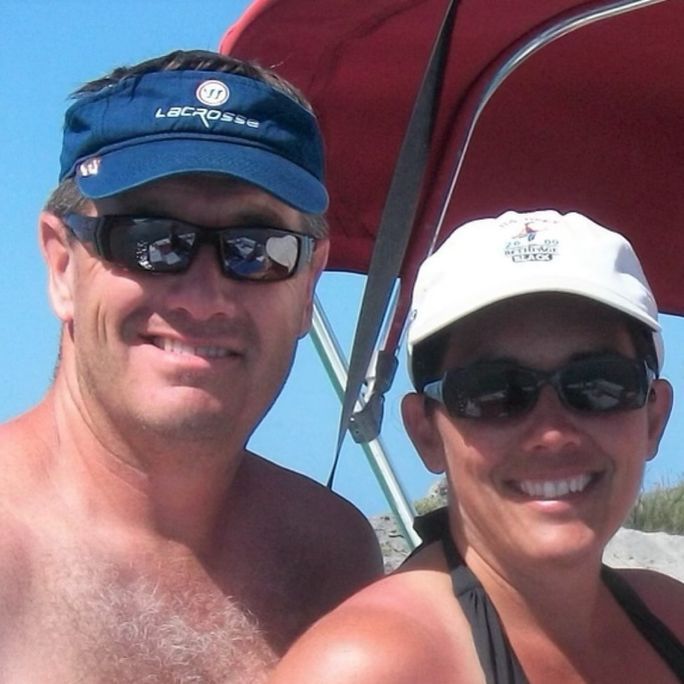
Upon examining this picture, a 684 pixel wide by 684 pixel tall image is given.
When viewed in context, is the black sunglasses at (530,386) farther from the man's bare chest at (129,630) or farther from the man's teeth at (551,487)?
the man's bare chest at (129,630)

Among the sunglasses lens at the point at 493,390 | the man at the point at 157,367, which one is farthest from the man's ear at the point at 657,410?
the man at the point at 157,367

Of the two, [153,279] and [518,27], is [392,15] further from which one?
[153,279]

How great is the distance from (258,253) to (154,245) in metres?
0.16

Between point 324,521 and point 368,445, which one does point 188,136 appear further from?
point 368,445

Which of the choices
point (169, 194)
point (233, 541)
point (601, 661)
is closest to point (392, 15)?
point (169, 194)

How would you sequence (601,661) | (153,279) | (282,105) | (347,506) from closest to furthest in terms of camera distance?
(601,661) → (153,279) → (282,105) → (347,506)

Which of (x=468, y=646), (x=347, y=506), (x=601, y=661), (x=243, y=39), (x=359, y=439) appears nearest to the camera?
(x=468, y=646)

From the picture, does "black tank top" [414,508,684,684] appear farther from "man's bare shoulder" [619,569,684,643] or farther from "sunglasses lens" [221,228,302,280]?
"sunglasses lens" [221,228,302,280]

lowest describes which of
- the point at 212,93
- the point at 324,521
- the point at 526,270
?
the point at 324,521

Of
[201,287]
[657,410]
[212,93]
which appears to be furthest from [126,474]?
[657,410]

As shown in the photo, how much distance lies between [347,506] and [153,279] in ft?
2.49

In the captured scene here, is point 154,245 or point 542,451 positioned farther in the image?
point 154,245

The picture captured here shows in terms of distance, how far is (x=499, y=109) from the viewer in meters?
2.76

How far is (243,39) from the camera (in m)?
2.20
